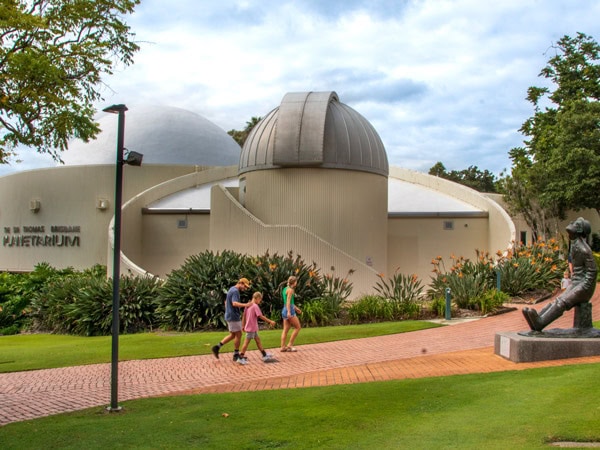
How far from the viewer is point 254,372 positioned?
33.2 feet

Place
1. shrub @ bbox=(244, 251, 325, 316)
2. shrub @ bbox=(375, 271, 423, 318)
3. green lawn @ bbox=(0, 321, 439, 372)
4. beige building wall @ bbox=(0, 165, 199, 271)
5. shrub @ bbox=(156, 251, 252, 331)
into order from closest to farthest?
green lawn @ bbox=(0, 321, 439, 372)
shrub @ bbox=(156, 251, 252, 331)
shrub @ bbox=(375, 271, 423, 318)
shrub @ bbox=(244, 251, 325, 316)
beige building wall @ bbox=(0, 165, 199, 271)

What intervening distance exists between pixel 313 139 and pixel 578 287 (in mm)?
12946

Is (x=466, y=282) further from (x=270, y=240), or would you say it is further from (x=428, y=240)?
(x=428, y=240)

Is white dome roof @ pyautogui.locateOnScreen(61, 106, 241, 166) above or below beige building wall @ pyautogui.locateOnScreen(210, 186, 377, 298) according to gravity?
above

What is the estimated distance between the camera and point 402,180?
3002 cm

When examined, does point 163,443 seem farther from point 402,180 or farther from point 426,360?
point 402,180

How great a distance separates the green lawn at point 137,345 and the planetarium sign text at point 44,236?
14113 mm

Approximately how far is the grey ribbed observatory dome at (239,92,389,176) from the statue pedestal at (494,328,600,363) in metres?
12.7

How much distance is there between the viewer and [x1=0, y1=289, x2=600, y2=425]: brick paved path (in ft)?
29.0

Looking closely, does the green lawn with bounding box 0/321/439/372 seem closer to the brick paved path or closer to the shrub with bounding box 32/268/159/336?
the brick paved path

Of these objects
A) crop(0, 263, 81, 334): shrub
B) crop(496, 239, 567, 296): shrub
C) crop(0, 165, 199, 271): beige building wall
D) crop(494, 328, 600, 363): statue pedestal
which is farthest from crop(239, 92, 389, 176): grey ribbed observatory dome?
crop(494, 328, 600, 363): statue pedestal

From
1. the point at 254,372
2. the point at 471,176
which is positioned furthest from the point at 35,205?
the point at 471,176

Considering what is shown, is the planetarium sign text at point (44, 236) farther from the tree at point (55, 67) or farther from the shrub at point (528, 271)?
the shrub at point (528, 271)

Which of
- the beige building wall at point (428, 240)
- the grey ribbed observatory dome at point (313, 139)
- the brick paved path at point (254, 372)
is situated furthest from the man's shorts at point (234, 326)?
the beige building wall at point (428, 240)
